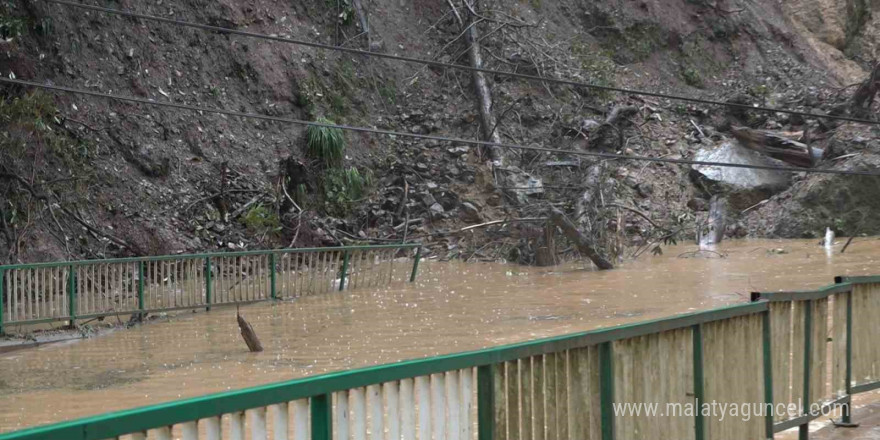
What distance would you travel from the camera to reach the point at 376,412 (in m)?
3.89

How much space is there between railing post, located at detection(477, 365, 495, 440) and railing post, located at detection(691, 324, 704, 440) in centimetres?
179

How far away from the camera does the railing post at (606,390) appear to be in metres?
5.05

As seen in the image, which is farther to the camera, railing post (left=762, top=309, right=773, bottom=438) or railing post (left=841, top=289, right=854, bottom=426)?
railing post (left=841, top=289, right=854, bottom=426)

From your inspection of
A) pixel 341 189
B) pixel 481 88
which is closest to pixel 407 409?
pixel 341 189

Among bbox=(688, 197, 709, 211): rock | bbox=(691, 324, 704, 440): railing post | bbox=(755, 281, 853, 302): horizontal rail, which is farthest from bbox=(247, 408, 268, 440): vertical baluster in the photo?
bbox=(688, 197, 709, 211): rock

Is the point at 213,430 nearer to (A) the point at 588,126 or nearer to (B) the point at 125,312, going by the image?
(B) the point at 125,312

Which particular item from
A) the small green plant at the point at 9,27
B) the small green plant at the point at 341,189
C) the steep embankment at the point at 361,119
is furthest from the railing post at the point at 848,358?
the small green plant at the point at 341,189

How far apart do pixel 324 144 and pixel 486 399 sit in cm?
2417

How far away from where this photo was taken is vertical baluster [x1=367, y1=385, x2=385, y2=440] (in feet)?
12.7

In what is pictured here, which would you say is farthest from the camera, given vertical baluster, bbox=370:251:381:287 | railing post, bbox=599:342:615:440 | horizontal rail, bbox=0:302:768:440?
vertical baluster, bbox=370:251:381:287

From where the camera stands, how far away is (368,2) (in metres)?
35.2

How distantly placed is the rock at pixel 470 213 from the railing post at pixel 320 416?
24.3 metres

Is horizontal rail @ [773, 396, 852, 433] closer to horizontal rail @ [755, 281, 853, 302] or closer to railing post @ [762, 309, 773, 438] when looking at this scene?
railing post @ [762, 309, 773, 438]

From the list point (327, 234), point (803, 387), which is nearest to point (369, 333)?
point (803, 387)
